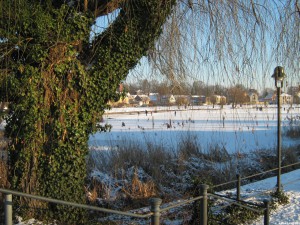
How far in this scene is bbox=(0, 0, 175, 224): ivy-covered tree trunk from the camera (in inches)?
180

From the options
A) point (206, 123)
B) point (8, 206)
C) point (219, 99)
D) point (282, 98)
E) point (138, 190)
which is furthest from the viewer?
point (206, 123)

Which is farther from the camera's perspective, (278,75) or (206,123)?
(206,123)

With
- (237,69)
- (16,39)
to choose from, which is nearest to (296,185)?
(237,69)

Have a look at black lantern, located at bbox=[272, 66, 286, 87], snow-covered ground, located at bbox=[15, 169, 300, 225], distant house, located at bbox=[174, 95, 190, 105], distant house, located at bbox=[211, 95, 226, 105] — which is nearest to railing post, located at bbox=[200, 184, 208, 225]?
distant house, located at bbox=[211, 95, 226, 105]

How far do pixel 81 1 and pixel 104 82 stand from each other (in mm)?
1191

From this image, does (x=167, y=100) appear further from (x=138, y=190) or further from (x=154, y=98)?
(x=138, y=190)

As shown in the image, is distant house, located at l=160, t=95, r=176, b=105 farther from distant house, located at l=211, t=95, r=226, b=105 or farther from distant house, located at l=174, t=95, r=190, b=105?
distant house, located at l=211, t=95, r=226, b=105

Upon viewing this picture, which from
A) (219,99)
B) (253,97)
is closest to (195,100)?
(219,99)

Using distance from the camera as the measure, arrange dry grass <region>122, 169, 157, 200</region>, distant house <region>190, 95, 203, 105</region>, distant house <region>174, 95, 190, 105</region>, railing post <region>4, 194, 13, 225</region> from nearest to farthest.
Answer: railing post <region>4, 194, 13, 225</region> → distant house <region>190, 95, 203, 105</region> → distant house <region>174, 95, 190, 105</region> → dry grass <region>122, 169, 157, 200</region>

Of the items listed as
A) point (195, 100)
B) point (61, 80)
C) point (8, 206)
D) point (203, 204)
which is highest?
point (61, 80)

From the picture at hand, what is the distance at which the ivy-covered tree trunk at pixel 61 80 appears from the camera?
457 cm

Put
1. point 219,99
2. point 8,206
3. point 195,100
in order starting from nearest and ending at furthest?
point 8,206 → point 219,99 → point 195,100

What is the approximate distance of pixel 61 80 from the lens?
4.77 meters

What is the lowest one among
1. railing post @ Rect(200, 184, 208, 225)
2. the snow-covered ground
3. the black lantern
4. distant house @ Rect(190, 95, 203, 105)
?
the snow-covered ground
